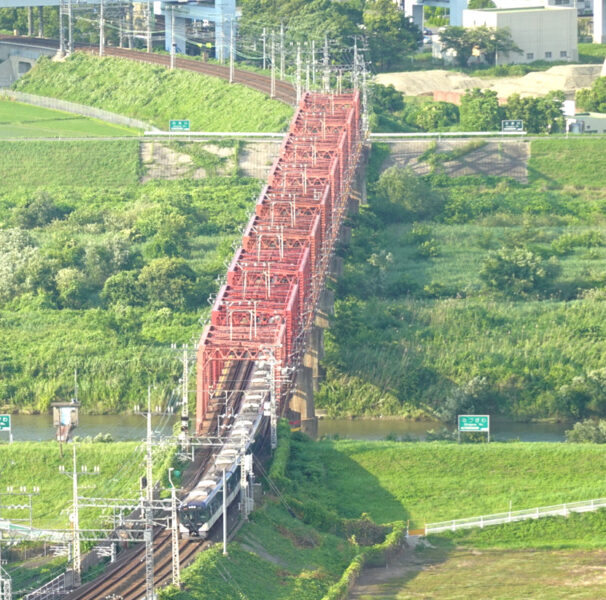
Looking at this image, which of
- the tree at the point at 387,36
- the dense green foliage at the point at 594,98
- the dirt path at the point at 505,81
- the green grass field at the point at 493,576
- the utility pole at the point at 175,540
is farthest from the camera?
the tree at the point at 387,36

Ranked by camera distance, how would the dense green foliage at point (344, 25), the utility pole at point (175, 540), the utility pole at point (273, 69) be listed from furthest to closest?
the dense green foliage at point (344, 25) → the utility pole at point (273, 69) → the utility pole at point (175, 540)

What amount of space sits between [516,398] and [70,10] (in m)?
90.2

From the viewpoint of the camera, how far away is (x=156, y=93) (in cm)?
18325

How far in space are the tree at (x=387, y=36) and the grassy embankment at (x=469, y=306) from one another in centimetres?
3652

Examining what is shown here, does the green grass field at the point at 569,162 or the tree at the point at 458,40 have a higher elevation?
the tree at the point at 458,40

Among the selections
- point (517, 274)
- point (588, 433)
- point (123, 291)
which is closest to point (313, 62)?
point (517, 274)

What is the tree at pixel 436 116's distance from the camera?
172 meters

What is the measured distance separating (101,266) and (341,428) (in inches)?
1076

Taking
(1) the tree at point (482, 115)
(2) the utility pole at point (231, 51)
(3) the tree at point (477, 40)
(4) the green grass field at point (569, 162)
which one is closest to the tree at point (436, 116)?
(1) the tree at point (482, 115)

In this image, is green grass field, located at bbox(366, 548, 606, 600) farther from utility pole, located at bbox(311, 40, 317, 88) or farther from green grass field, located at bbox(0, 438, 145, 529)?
utility pole, located at bbox(311, 40, 317, 88)

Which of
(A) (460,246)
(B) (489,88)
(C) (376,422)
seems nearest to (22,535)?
(C) (376,422)

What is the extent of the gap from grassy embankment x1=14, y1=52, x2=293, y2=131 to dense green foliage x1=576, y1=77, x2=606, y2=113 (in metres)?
27.1

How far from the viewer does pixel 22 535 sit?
9194cm

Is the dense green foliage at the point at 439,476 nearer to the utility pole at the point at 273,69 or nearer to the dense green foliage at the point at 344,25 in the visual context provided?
the utility pole at the point at 273,69
